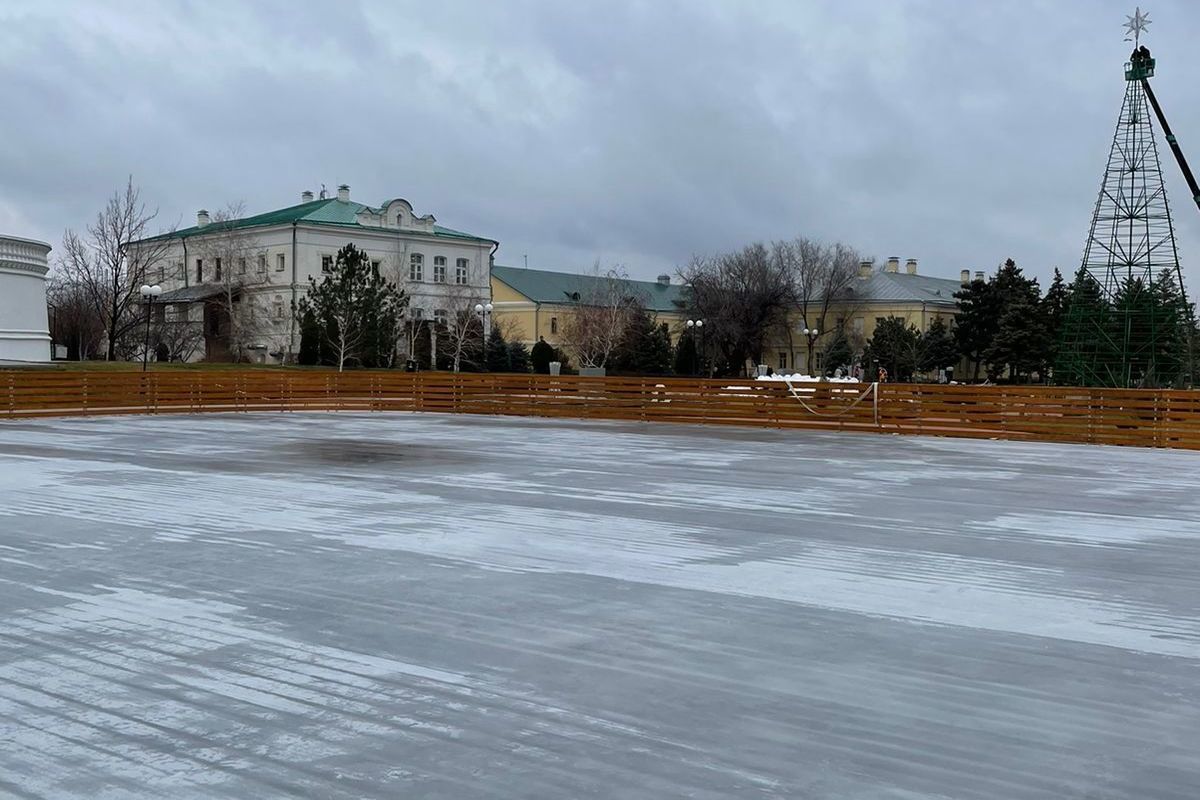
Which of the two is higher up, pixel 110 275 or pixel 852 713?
pixel 110 275

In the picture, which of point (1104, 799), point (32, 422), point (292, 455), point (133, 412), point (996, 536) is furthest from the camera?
point (133, 412)

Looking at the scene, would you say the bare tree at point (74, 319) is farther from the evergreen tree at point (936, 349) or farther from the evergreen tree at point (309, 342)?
the evergreen tree at point (936, 349)

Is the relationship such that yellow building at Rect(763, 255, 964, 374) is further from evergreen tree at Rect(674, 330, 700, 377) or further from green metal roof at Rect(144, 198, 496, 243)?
green metal roof at Rect(144, 198, 496, 243)

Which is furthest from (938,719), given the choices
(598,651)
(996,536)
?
(996,536)

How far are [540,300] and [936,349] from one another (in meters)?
28.6

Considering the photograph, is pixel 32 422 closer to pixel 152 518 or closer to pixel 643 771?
pixel 152 518

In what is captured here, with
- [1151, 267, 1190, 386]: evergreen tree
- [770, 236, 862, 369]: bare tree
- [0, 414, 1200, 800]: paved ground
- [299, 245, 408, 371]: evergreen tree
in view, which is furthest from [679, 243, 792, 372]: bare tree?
[0, 414, 1200, 800]: paved ground

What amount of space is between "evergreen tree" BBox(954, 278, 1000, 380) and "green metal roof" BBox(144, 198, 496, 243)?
113 feet

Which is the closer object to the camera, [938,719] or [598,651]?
[938,719]

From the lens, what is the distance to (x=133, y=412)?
30.2 meters

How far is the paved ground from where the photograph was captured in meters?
4.18

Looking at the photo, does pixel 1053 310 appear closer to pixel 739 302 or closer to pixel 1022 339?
pixel 1022 339

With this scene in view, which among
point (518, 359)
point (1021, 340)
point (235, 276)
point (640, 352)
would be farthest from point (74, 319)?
point (1021, 340)

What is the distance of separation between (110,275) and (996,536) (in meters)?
59.8
